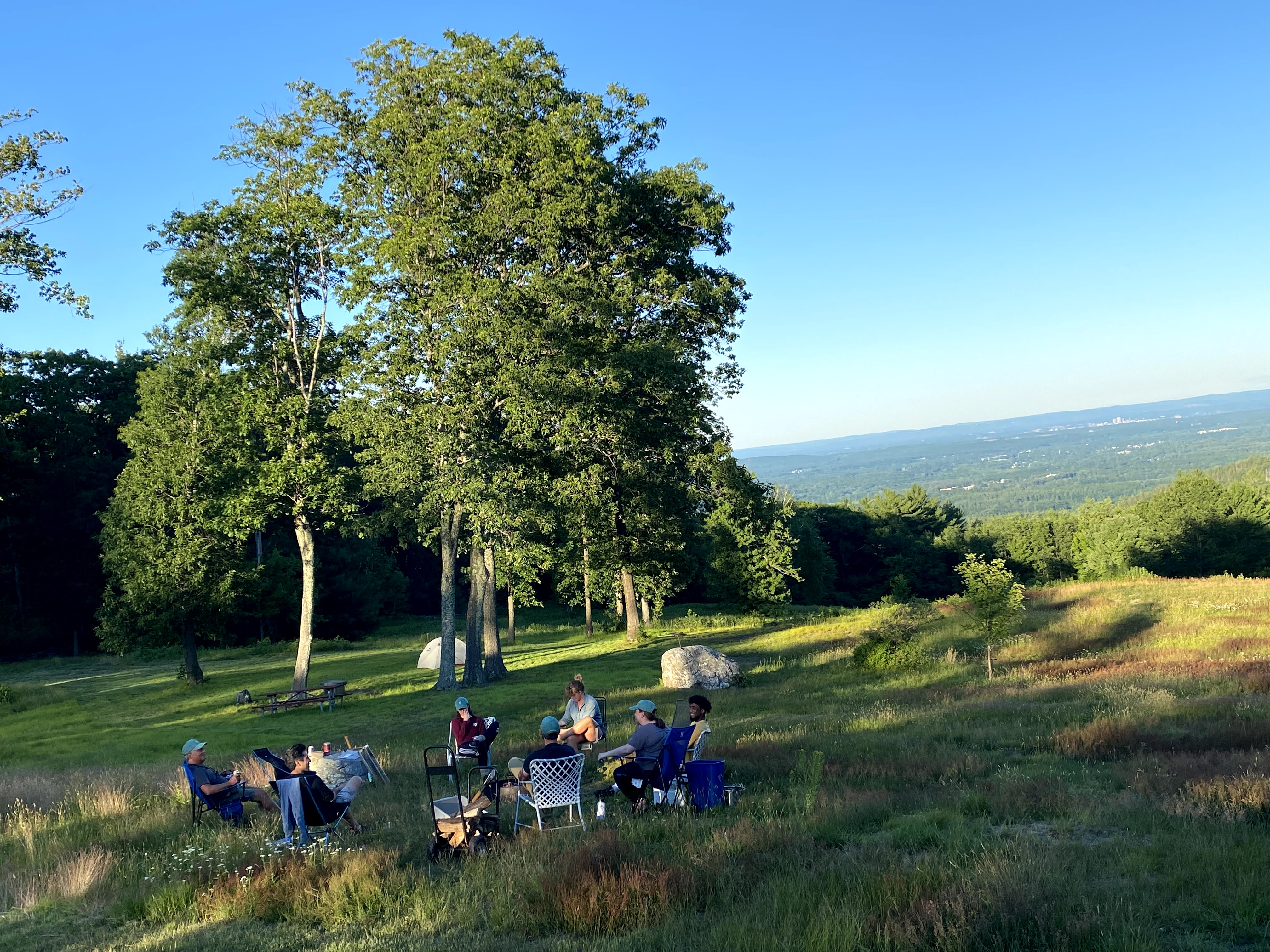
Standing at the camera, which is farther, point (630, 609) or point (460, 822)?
point (630, 609)

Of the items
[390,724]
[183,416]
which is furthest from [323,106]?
[390,724]

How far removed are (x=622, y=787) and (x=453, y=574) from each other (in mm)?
17338

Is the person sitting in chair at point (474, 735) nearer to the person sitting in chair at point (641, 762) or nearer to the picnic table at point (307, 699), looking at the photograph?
the person sitting in chair at point (641, 762)

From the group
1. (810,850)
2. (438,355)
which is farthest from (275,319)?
(810,850)

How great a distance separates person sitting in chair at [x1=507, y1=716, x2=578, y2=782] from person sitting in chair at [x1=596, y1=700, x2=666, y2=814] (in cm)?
75

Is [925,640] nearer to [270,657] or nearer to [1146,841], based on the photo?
[1146,841]

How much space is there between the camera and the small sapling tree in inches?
840

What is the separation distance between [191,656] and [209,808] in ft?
69.5

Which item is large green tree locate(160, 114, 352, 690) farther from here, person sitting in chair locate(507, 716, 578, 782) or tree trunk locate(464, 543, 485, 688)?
person sitting in chair locate(507, 716, 578, 782)

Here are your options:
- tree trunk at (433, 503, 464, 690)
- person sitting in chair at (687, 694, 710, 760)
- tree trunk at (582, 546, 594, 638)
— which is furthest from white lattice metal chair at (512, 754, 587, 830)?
tree trunk at (582, 546, 594, 638)

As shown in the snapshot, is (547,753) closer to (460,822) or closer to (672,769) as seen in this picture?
(460,822)

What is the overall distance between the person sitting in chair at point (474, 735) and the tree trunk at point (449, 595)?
13147 millimetres

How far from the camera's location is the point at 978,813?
328 inches

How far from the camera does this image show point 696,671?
74.8 ft
